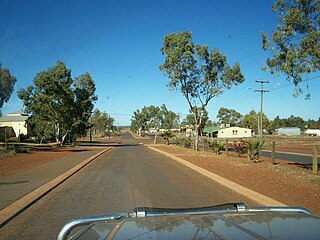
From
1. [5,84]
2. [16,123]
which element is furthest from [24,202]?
[16,123]

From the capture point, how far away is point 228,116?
147 meters

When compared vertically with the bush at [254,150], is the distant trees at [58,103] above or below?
above

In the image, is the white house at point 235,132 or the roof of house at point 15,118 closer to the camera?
the roof of house at point 15,118

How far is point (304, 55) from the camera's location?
34.8 ft

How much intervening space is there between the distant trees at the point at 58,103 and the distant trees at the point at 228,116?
108 meters

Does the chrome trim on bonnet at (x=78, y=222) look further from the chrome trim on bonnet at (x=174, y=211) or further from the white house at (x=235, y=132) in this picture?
the white house at (x=235, y=132)

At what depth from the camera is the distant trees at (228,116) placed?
480ft

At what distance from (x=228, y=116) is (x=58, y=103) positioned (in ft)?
380

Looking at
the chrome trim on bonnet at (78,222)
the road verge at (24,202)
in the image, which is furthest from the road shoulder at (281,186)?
the road verge at (24,202)

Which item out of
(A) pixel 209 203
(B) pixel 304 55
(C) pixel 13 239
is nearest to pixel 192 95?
(B) pixel 304 55

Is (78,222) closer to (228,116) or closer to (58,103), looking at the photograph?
(58,103)

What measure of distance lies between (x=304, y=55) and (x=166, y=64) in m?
17.9

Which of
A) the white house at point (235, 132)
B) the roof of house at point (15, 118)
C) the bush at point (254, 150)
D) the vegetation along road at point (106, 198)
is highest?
the roof of house at point (15, 118)

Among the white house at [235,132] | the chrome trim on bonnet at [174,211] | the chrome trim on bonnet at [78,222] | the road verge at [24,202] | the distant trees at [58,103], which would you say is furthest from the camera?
the white house at [235,132]
